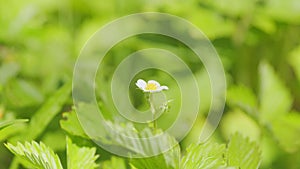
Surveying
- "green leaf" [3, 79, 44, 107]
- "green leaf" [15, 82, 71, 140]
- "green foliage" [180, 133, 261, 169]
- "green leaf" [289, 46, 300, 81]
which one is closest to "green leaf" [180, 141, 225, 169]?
"green foliage" [180, 133, 261, 169]

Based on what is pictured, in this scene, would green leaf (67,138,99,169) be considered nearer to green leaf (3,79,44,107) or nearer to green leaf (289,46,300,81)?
green leaf (3,79,44,107)

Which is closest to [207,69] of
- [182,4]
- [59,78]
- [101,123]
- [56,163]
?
[182,4]

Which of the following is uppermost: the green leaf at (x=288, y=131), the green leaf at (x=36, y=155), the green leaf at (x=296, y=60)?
the green leaf at (x=296, y=60)

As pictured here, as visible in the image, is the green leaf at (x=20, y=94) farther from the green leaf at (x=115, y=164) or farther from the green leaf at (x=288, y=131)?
the green leaf at (x=288, y=131)

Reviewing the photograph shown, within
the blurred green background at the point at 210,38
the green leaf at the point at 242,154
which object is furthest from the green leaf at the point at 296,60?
the green leaf at the point at 242,154

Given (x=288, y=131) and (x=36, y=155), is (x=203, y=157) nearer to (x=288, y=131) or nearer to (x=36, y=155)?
(x=36, y=155)

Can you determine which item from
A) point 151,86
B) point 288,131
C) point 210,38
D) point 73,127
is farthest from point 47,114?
point 210,38
